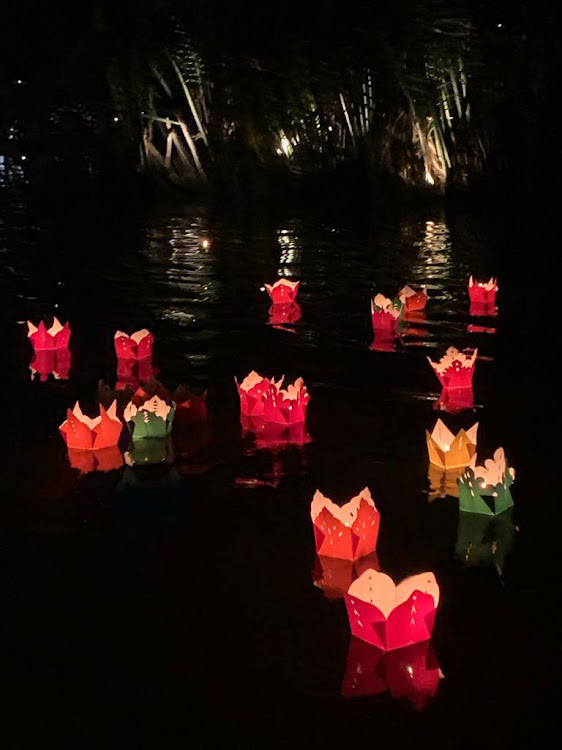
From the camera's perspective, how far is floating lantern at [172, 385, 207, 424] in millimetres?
6758

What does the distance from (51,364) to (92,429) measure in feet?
7.80

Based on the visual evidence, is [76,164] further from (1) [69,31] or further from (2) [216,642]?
(2) [216,642]

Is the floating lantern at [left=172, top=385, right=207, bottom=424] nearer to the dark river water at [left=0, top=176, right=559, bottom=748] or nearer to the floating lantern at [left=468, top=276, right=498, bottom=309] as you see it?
the dark river water at [left=0, top=176, right=559, bottom=748]

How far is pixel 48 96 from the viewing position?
30453 mm

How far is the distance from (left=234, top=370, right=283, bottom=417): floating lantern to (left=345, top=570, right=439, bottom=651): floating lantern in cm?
272

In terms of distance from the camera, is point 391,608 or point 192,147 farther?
point 192,147

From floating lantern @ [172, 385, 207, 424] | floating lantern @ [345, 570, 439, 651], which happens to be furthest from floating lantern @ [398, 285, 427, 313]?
floating lantern @ [345, 570, 439, 651]

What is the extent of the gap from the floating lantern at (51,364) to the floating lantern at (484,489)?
380cm

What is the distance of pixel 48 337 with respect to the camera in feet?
28.0

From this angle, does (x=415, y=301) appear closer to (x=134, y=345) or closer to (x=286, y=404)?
(x=134, y=345)

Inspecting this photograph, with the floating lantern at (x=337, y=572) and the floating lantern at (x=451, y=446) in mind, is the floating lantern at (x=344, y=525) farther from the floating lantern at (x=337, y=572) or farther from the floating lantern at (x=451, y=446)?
the floating lantern at (x=451, y=446)

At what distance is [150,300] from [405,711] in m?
8.33

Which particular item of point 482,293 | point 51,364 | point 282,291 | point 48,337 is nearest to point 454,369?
point 51,364

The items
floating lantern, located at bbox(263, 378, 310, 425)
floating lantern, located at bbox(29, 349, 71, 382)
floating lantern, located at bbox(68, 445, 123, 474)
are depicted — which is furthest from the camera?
floating lantern, located at bbox(29, 349, 71, 382)
